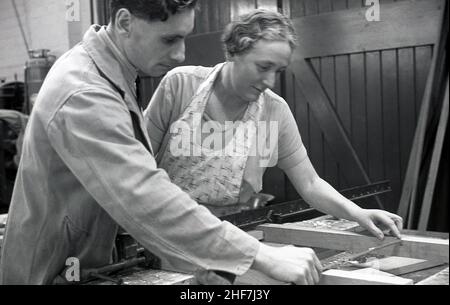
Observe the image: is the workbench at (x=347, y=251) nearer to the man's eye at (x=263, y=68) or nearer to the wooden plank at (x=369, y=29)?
the man's eye at (x=263, y=68)

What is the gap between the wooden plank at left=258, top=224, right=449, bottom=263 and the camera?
1.62 metres

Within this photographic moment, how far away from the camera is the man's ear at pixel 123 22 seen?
125 centimetres

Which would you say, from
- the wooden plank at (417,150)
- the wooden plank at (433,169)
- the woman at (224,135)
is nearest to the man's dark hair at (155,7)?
the woman at (224,135)

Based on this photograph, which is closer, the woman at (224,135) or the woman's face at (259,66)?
the woman's face at (259,66)

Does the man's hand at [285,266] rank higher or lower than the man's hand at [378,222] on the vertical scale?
higher

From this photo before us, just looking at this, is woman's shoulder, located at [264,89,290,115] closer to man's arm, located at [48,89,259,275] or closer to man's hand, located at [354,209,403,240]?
man's hand, located at [354,209,403,240]

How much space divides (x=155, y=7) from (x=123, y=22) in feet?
0.34

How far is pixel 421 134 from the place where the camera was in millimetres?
3500

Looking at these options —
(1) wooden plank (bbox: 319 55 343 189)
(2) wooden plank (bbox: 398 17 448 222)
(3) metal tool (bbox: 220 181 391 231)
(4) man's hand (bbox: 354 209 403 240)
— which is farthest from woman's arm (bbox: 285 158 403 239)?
(1) wooden plank (bbox: 319 55 343 189)

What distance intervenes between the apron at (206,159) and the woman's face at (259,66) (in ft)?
0.35

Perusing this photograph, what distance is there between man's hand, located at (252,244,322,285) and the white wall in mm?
4095

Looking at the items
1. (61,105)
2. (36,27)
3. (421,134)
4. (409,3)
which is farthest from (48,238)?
(36,27)

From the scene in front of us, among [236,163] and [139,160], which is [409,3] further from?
[139,160]

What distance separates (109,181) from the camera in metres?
→ 1.10
